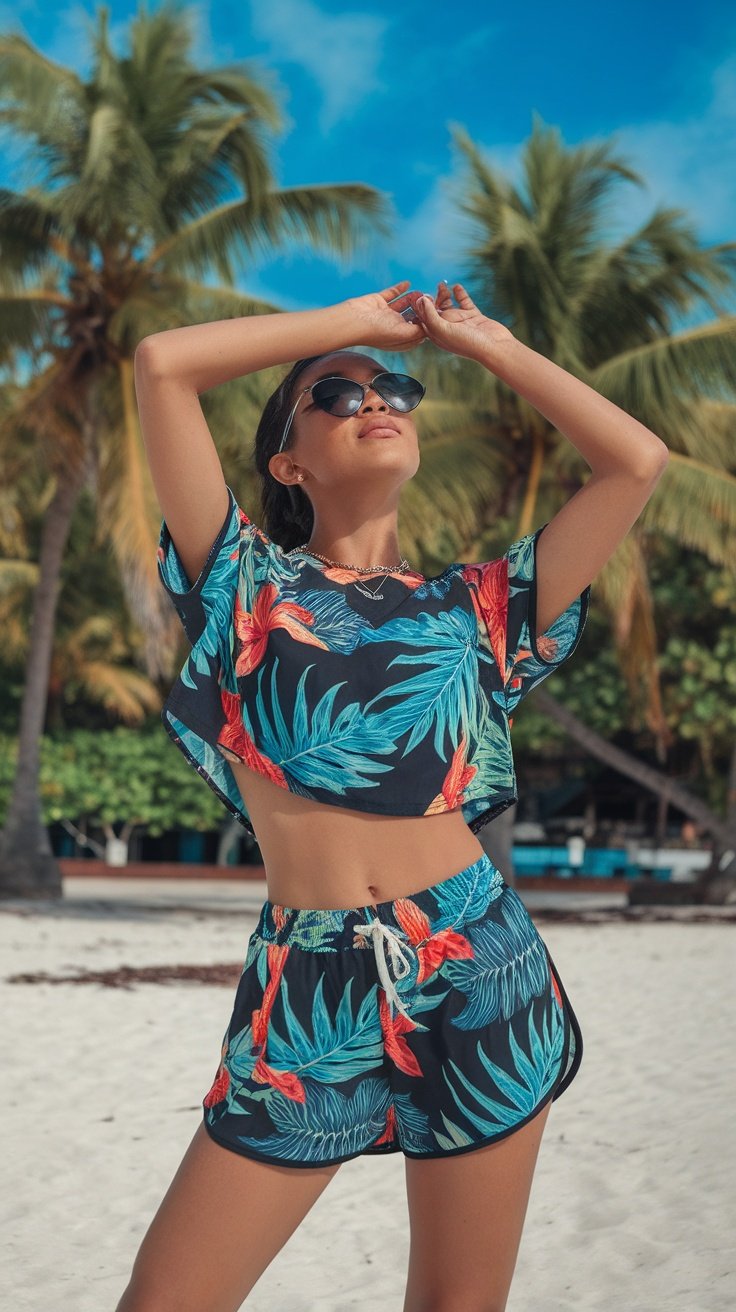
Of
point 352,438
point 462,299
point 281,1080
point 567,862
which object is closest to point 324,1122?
point 281,1080

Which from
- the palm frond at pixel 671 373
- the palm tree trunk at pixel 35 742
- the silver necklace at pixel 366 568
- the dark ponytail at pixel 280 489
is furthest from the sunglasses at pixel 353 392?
the palm tree trunk at pixel 35 742

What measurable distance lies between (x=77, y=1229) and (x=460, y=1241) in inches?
113

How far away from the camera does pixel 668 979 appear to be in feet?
36.5

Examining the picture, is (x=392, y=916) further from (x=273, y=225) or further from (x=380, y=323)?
(x=273, y=225)

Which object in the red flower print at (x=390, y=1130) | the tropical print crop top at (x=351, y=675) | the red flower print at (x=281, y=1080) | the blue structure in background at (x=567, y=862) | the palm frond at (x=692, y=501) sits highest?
the palm frond at (x=692, y=501)

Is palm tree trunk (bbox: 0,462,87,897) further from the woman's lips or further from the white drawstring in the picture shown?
the white drawstring

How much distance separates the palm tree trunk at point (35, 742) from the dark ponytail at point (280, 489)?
1484cm

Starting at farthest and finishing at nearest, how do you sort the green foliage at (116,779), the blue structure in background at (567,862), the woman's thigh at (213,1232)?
the blue structure in background at (567,862), the green foliage at (116,779), the woman's thigh at (213,1232)

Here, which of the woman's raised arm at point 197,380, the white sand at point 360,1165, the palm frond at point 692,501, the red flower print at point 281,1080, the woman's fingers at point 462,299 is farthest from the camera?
the palm frond at point 692,501

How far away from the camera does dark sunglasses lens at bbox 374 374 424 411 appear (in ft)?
7.27

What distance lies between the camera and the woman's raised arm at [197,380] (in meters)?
2.05

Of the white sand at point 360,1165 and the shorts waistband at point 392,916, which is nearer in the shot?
the shorts waistband at point 392,916

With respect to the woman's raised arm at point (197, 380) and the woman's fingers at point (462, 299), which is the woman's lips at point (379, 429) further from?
the woman's fingers at point (462, 299)

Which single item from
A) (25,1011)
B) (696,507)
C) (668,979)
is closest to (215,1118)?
(25,1011)
